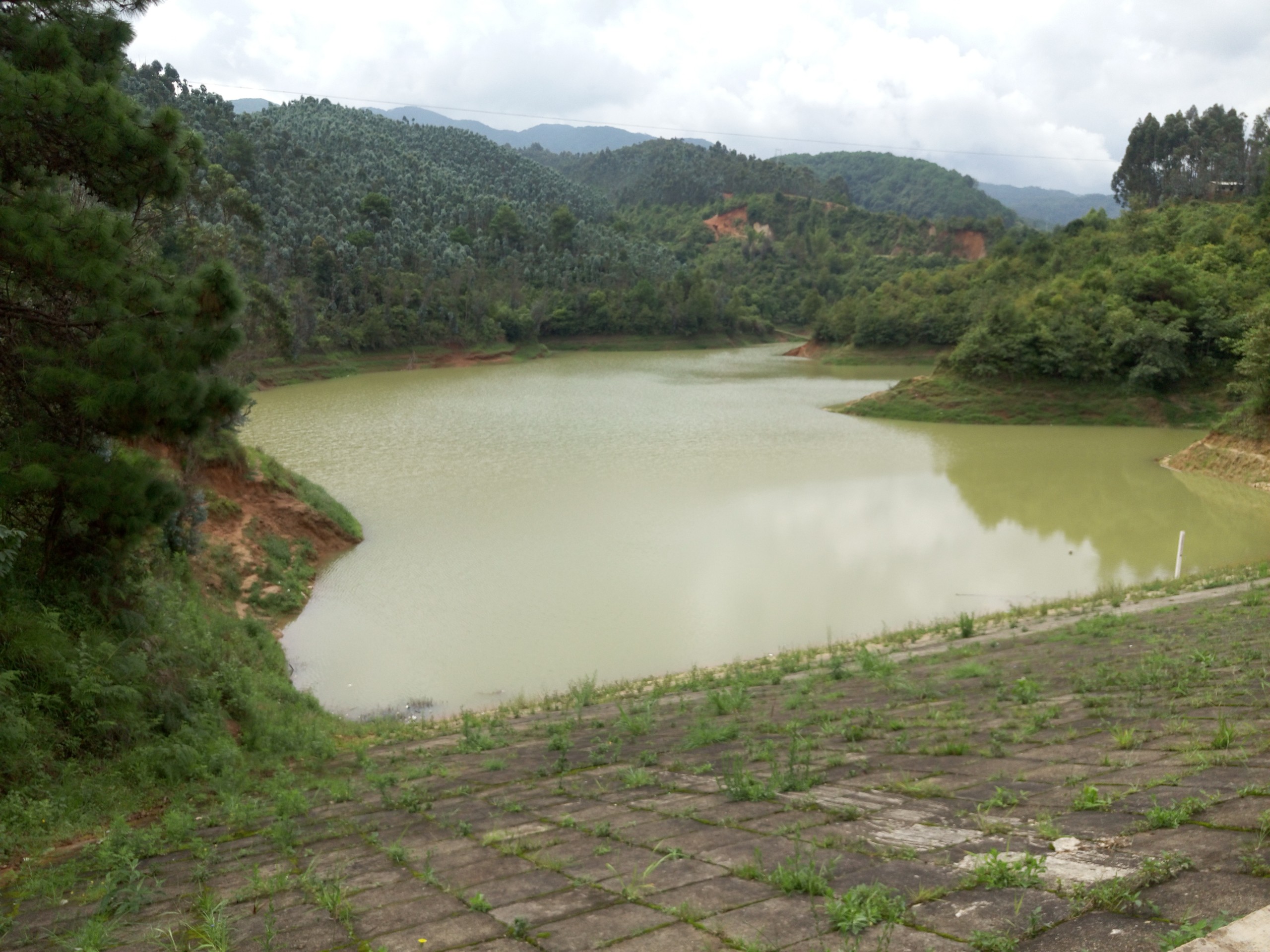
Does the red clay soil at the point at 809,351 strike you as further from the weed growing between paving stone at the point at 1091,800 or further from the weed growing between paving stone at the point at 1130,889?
the weed growing between paving stone at the point at 1130,889

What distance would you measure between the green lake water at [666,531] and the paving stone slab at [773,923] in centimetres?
835

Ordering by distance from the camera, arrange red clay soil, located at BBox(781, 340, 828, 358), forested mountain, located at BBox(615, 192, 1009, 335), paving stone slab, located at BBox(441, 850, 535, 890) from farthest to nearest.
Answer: forested mountain, located at BBox(615, 192, 1009, 335)
red clay soil, located at BBox(781, 340, 828, 358)
paving stone slab, located at BBox(441, 850, 535, 890)

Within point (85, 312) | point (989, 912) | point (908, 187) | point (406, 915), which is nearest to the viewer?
point (989, 912)

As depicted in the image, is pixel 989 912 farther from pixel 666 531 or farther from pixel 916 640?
pixel 666 531

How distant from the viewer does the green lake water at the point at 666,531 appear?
41.5 ft

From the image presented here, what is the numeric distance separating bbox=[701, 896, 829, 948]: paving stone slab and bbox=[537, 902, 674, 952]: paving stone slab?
202mm

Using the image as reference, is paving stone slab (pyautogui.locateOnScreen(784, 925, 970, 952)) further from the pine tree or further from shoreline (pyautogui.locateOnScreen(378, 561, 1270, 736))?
shoreline (pyautogui.locateOnScreen(378, 561, 1270, 736))

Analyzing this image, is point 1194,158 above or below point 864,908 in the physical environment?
above

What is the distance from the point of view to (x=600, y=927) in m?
3.06

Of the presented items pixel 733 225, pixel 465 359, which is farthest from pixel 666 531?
pixel 733 225

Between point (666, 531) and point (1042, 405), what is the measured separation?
74.9 feet

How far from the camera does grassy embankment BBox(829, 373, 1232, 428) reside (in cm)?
3378

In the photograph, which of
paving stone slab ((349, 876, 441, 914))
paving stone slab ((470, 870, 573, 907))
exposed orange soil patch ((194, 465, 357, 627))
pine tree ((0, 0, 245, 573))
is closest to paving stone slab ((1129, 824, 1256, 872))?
paving stone slab ((470, 870, 573, 907))

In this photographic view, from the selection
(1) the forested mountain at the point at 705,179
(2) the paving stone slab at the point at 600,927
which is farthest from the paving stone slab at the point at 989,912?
(1) the forested mountain at the point at 705,179
